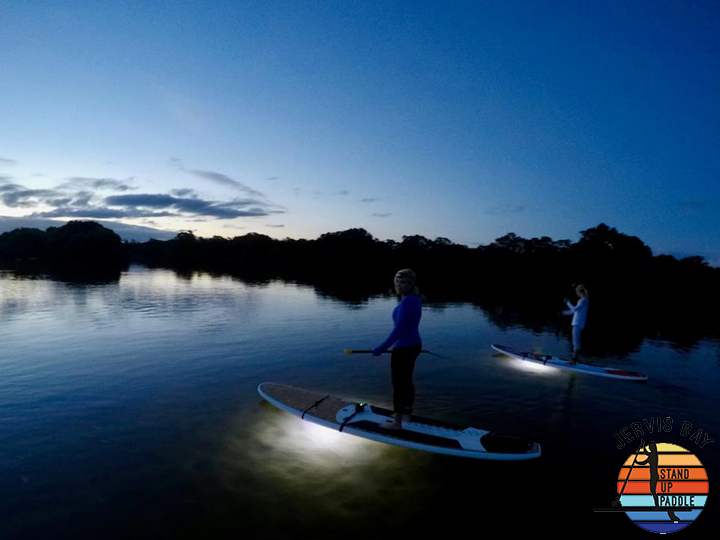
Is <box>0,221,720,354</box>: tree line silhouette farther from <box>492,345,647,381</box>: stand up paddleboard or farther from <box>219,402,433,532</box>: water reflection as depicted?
<box>219,402,433,532</box>: water reflection

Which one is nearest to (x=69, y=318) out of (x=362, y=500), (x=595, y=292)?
(x=362, y=500)

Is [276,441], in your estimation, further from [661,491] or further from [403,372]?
[661,491]

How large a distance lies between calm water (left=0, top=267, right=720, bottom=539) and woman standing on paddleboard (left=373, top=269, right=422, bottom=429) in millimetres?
1478

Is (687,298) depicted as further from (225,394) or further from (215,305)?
(225,394)

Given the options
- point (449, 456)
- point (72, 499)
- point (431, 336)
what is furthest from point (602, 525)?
point (431, 336)

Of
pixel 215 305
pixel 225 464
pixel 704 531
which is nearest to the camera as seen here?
pixel 704 531

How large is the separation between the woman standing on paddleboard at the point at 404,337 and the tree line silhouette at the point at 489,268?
2075 centimetres

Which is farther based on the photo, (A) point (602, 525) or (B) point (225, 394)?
(B) point (225, 394)

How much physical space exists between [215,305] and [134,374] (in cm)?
1803

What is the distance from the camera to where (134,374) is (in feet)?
39.1

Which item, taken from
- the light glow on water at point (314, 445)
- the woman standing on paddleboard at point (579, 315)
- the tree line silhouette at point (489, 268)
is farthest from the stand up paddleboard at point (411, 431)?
the tree line silhouette at point (489, 268)

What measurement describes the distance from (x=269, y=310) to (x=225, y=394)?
17488 mm

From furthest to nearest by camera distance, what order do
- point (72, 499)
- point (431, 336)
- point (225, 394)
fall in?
point (431, 336), point (225, 394), point (72, 499)

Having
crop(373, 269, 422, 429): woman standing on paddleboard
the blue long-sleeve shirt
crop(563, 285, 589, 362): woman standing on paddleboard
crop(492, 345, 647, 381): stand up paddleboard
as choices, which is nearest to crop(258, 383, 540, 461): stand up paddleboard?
crop(373, 269, 422, 429): woman standing on paddleboard
